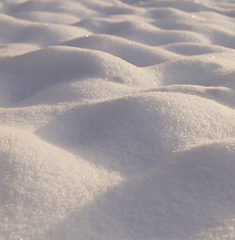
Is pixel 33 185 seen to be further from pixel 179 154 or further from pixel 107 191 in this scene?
pixel 179 154

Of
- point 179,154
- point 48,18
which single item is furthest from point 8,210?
point 48,18

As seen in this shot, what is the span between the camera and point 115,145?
62 cm

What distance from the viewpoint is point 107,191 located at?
50 cm

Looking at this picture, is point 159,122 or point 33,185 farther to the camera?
A: point 159,122

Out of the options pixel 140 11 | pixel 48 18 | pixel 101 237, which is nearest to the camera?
pixel 101 237

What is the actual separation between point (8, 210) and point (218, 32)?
1.44 meters

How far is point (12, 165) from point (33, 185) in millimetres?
66

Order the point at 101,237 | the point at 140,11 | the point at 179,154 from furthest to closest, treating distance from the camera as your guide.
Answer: the point at 140,11 → the point at 179,154 → the point at 101,237

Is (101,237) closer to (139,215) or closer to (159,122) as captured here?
(139,215)

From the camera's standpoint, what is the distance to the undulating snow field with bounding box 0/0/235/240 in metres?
0.44

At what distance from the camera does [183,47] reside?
125cm

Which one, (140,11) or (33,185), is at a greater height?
(140,11)

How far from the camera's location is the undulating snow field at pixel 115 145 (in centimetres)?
44

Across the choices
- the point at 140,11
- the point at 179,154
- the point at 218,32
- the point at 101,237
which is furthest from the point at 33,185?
the point at 140,11
